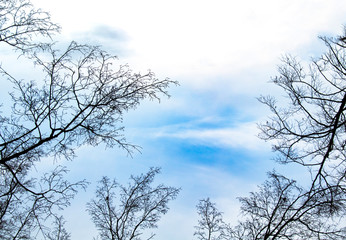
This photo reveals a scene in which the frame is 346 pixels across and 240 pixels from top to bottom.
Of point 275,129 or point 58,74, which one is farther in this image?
point 275,129

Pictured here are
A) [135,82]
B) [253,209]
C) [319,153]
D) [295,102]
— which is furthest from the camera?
[253,209]

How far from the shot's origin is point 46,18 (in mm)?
6391

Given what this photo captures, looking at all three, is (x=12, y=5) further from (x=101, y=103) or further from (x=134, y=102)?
(x=134, y=102)

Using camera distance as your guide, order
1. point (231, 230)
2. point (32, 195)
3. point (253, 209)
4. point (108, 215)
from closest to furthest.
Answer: point (32, 195) → point (253, 209) → point (231, 230) → point (108, 215)

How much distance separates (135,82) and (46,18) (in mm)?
2298

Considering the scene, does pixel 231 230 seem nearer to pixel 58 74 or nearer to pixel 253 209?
pixel 253 209

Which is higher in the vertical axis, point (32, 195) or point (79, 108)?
point (79, 108)

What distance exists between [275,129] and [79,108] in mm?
5792

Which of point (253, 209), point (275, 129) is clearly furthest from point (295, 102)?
point (253, 209)

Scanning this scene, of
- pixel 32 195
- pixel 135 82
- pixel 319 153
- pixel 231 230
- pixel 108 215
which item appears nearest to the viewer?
pixel 135 82

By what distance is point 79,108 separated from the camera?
6.30m

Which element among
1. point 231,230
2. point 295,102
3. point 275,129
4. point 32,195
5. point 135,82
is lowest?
point 32,195

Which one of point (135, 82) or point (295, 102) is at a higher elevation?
point (295, 102)

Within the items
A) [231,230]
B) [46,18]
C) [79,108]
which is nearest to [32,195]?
[79,108]
